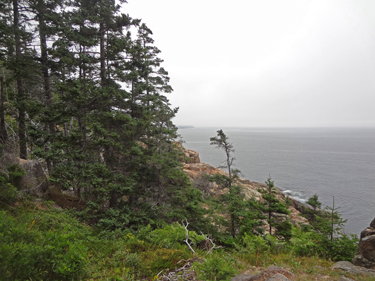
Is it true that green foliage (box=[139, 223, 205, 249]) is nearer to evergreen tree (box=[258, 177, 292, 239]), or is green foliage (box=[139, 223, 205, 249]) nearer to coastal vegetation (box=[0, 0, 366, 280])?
coastal vegetation (box=[0, 0, 366, 280])

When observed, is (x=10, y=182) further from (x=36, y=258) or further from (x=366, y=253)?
(x=366, y=253)

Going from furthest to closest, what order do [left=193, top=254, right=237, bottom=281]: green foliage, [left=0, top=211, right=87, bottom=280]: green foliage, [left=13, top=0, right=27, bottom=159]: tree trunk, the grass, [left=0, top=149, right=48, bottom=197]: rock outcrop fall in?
[left=13, top=0, right=27, bottom=159]: tree trunk < [left=0, top=149, right=48, bottom=197]: rock outcrop < the grass < [left=193, top=254, right=237, bottom=281]: green foliage < [left=0, top=211, right=87, bottom=280]: green foliage

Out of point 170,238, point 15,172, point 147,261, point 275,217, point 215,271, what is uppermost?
point 15,172

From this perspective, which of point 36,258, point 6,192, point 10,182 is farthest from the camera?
point 10,182

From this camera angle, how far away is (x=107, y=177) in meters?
8.80

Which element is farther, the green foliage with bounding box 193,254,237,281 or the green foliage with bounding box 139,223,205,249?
the green foliage with bounding box 139,223,205,249

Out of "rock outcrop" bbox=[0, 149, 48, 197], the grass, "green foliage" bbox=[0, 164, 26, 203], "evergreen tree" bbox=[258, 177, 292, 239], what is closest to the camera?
the grass

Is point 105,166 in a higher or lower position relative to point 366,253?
higher

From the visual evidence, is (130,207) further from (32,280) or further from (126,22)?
(126,22)

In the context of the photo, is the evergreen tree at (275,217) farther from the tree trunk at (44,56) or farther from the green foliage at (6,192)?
the tree trunk at (44,56)

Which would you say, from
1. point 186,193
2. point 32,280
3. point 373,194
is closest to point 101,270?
point 32,280

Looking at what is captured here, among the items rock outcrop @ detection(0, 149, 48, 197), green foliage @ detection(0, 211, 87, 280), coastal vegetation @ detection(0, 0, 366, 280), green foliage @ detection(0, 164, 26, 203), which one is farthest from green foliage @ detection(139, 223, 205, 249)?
rock outcrop @ detection(0, 149, 48, 197)

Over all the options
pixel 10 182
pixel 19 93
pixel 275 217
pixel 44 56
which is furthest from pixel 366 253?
pixel 44 56

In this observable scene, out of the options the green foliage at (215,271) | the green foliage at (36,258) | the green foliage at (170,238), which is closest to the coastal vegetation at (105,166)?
the green foliage at (170,238)
